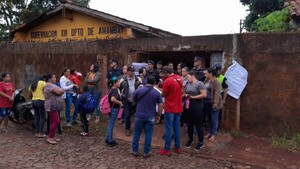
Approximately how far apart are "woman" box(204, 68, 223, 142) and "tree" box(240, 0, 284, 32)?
1233 centimetres

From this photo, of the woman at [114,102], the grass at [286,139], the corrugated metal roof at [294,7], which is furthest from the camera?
the corrugated metal roof at [294,7]

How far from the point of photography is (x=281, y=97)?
7.17 meters

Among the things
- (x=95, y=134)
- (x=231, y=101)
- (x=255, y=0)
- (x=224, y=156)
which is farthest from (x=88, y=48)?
(x=255, y=0)

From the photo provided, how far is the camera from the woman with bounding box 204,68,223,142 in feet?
22.2

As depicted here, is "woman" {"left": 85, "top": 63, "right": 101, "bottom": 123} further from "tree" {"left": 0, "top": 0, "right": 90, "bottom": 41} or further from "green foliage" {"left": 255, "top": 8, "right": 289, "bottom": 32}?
"tree" {"left": 0, "top": 0, "right": 90, "bottom": 41}

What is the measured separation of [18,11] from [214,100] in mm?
18972

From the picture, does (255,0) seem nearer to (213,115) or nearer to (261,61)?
(261,61)

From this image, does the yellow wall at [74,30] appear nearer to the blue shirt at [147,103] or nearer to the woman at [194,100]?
the woman at [194,100]

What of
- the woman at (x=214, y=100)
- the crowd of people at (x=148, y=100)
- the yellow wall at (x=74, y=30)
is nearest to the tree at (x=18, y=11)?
the yellow wall at (x=74, y=30)

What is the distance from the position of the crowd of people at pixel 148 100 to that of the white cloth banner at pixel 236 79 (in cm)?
32

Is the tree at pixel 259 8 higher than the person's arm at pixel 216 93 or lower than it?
higher

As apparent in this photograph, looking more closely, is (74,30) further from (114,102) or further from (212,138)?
(212,138)

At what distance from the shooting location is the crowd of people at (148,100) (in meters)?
5.99

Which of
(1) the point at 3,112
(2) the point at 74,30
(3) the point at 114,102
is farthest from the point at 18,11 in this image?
(3) the point at 114,102
